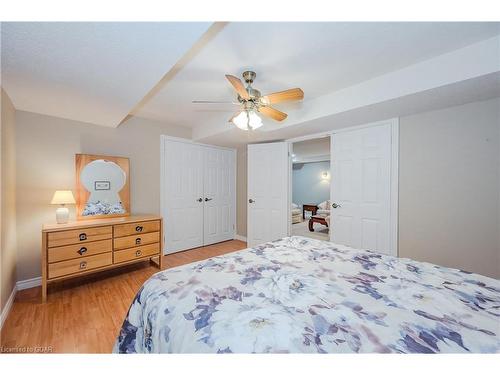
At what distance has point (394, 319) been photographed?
863 millimetres

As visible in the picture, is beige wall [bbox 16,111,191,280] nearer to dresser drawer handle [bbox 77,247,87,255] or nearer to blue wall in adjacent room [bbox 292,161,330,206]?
dresser drawer handle [bbox 77,247,87,255]

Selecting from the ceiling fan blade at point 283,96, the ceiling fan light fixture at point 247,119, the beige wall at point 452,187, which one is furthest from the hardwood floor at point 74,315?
the beige wall at point 452,187

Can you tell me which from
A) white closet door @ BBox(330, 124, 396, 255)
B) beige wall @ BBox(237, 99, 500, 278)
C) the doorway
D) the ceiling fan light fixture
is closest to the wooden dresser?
the ceiling fan light fixture

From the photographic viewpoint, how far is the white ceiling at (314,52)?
4.62ft

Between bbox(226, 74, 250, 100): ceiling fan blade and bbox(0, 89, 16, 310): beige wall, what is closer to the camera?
bbox(226, 74, 250, 100): ceiling fan blade

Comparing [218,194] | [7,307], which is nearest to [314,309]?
[7,307]

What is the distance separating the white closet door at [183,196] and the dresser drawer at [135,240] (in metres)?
0.74

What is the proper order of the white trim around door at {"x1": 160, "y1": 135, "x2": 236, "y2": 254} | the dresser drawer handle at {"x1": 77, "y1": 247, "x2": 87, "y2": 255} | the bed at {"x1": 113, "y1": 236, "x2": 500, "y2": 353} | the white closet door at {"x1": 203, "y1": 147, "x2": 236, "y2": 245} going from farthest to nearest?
the white closet door at {"x1": 203, "y1": 147, "x2": 236, "y2": 245}
the white trim around door at {"x1": 160, "y1": 135, "x2": 236, "y2": 254}
the dresser drawer handle at {"x1": 77, "y1": 247, "x2": 87, "y2": 255}
the bed at {"x1": 113, "y1": 236, "x2": 500, "y2": 353}

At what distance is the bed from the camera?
750 mm

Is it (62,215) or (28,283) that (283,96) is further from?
(28,283)

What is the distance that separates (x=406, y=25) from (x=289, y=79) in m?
0.94

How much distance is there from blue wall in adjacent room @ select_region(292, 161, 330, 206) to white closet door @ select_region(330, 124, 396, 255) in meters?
4.71

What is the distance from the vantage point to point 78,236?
229 centimetres
